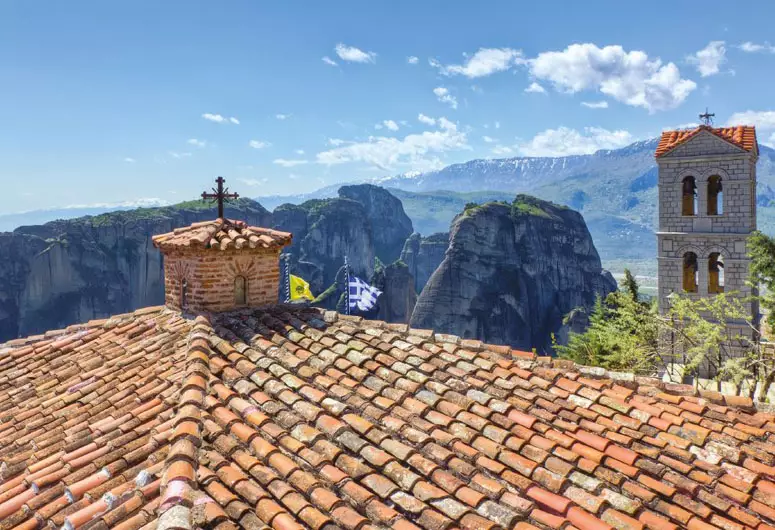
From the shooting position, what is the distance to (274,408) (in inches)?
235

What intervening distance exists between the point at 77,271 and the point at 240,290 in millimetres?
81799

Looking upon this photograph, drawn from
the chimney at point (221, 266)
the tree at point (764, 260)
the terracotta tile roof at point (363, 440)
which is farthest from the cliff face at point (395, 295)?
the terracotta tile roof at point (363, 440)

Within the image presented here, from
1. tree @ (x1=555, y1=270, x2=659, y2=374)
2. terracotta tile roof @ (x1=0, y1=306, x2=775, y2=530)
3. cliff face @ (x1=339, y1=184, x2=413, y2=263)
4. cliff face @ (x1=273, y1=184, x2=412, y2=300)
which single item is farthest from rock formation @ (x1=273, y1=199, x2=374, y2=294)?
terracotta tile roof @ (x1=0, y1=306, x2=775, y2=530)

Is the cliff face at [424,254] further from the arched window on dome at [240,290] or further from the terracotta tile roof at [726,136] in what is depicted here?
the arched window on dome at [240,290]

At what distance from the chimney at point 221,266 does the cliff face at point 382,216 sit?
462 ft

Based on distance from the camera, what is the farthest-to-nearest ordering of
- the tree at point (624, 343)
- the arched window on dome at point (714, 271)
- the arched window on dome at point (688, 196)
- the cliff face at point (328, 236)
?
the cliff face at point (328, 236), the arched window on dome at point (688, 196), the arched window on dome at point (714, 271), the tree at point (624, 343)

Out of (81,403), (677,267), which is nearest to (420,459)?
(81,403)

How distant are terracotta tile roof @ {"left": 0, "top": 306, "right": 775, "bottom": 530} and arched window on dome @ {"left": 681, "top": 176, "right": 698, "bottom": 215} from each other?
24744 mm

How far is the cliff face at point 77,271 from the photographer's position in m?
76.3


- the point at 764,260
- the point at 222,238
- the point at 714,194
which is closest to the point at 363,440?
the point at 222,238

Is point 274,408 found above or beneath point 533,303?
above

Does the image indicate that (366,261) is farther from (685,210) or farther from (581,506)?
(581,506)

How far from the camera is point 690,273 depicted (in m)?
30.0

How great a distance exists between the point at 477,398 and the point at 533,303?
72121 millimetres
